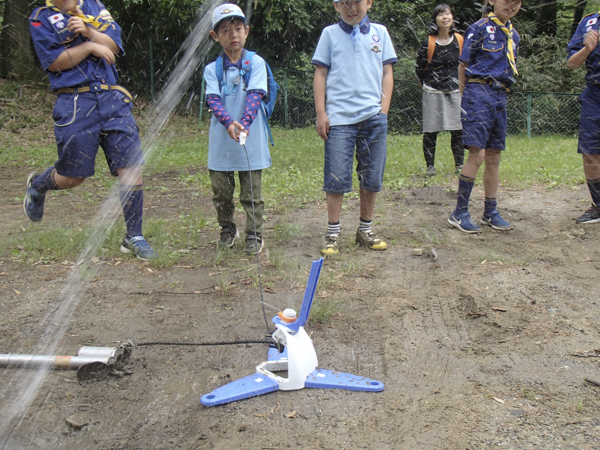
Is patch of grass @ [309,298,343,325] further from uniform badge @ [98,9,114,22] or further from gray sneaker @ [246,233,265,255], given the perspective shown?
uniform badge @ [98,9,114,22]

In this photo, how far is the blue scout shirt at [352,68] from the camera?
4.11 metres

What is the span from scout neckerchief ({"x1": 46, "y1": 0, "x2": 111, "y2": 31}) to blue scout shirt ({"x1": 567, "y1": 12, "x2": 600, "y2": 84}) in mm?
3952

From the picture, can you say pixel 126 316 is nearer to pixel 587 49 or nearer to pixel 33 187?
pixel 33 187

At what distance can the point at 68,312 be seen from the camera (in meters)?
3.27

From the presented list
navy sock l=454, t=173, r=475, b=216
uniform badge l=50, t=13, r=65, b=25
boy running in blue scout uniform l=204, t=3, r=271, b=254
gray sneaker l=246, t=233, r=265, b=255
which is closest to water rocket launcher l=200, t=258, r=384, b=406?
boy running in blue scout uniform l=204, t=3, r=271, b=254

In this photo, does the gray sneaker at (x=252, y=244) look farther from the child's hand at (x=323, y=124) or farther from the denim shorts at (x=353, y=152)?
the child's hand at (x=323, y=124)

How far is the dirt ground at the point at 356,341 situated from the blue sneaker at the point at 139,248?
71 millimetres

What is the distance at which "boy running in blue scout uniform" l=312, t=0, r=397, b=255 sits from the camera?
4.12 metres

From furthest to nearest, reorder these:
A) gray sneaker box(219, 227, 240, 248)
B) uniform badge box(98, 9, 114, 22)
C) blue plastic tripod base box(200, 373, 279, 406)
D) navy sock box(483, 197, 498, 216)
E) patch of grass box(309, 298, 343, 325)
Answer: navy sock box(483, 197, 498, 216), gray sneaker box(219, 227, 240, 248), uniform badge box(98, 9, 114, 22), patch of grass box(309, 298, 343, 325), blue plastic tripod base box(200, 373, 279, 406)

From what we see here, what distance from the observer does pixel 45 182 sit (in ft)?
13.7

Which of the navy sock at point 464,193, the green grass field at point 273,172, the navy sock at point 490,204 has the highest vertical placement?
the navy sock at point 464,193

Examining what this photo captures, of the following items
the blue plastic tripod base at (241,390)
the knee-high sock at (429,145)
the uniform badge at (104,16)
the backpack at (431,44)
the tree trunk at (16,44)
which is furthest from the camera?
the tree trunk at (16,44)

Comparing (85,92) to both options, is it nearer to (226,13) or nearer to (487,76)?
(226,13)

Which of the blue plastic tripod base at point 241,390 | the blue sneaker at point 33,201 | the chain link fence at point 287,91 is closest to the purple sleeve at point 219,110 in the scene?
the blue sneaker at point 33,201
